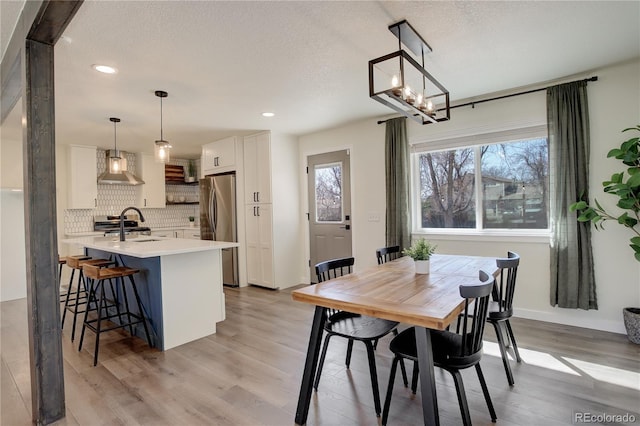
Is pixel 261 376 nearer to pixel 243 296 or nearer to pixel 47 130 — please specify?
pixel 47 130

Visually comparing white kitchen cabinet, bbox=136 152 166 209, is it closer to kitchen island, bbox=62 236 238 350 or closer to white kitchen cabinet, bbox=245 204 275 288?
white kitchen cabinet, bbox=245 204 275 288

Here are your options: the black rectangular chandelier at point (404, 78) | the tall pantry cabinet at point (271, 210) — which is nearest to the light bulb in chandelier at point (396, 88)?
the black rectangular chandelier at point (404, 78)

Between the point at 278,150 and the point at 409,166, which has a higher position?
the point at 278,150

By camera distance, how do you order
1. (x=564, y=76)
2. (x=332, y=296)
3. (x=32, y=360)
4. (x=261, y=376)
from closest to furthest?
(x=332, y=296) → (x=32, y=360) → (x=261, y=376) → (x=564, y=76)

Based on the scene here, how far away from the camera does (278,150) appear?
5.21 m

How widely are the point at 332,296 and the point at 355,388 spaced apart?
2.94ft

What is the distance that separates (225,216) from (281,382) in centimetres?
359

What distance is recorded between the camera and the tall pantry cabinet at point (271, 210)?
512 centimetres

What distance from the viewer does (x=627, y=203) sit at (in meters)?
2.75

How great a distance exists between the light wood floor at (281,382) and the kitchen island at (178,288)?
163mm

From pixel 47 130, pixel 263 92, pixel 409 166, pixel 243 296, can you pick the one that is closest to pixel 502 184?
pixel 409 166

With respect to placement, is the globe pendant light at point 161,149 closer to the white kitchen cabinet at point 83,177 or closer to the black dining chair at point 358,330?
the black dining chair at point 358,330

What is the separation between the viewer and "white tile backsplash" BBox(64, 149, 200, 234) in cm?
583

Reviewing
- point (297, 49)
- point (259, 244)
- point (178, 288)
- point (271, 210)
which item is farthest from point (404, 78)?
point (259, 244)
